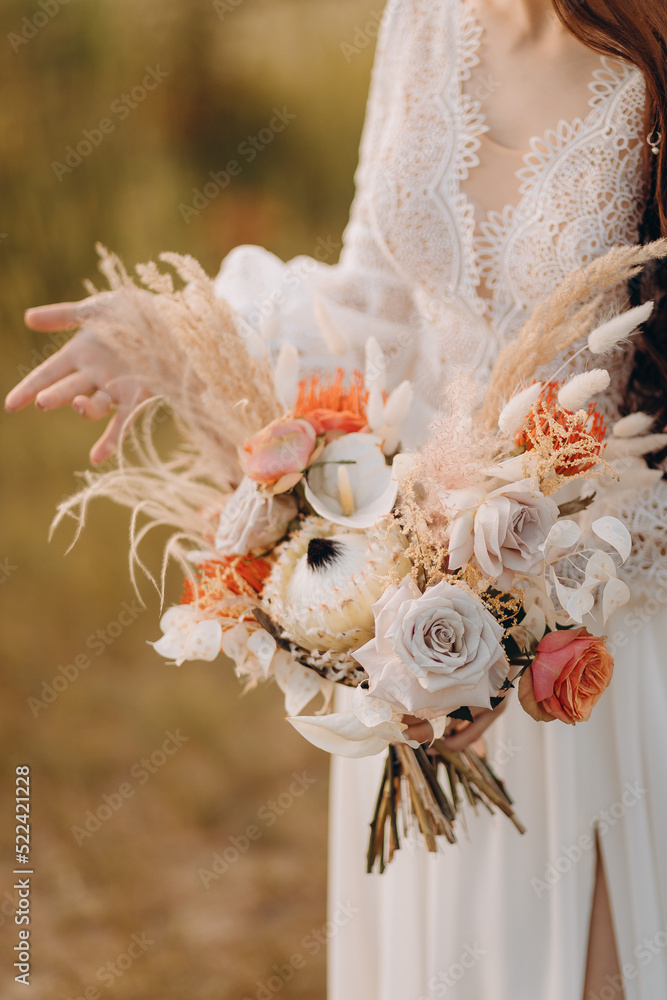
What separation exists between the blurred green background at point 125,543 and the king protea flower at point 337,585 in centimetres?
172

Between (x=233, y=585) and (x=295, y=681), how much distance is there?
0.10 metres

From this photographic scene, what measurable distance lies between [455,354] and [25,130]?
1694mm

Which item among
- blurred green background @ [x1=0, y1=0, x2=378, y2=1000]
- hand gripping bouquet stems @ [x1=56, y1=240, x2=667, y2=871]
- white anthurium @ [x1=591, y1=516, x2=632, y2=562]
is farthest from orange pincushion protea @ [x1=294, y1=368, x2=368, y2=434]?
blurred green background @ [x1=0, y1=0, x2=378, y2=1000]

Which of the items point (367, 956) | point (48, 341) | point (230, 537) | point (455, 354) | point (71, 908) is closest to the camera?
point (230, 537)

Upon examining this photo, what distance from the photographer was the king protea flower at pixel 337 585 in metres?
0.63

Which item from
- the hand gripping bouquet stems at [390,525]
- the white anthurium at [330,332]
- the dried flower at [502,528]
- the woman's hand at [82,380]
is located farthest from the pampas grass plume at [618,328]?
the woman's hand at [82,380]

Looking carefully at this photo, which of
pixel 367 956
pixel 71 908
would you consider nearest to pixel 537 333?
pixel 367 956

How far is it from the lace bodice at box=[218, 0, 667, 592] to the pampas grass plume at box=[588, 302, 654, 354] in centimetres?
23

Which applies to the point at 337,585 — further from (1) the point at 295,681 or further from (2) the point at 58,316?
(2) the point at 58,316

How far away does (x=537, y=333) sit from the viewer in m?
0.65

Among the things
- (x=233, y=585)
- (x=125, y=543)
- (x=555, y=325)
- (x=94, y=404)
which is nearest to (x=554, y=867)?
(x=233, y=585)

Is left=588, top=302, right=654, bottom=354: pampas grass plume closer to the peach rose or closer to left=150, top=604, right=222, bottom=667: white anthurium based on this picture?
the peach rose

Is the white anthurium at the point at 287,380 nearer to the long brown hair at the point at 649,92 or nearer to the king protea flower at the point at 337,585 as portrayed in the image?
the king protea flower at the point at 337,585

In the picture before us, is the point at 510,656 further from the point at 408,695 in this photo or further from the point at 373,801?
the point at 373,801
